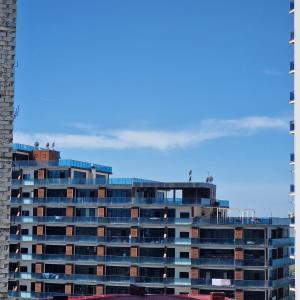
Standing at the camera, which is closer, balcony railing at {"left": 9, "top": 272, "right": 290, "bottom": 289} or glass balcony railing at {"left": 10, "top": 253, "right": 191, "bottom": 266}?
balcony railing at {"left": 9, "top": 272, "right": 290, "bottom": 289}

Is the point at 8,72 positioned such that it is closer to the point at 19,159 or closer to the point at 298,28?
the point at 298,28

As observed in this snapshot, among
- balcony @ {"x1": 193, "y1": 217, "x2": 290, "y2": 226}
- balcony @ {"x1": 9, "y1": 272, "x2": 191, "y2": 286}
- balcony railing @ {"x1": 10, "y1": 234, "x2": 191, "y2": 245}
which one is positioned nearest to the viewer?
balcony @ {"x1": 193, "y1": 217, "x2": 290, "y2": 226}

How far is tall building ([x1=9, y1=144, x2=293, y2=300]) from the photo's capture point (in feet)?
320

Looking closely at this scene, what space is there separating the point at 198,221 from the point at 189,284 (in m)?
8.86

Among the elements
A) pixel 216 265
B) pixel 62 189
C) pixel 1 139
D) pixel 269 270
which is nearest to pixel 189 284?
pixel 216 265

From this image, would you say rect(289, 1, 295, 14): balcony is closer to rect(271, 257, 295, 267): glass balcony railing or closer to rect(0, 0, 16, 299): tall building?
rect(0, 0, 16, 299): tall building

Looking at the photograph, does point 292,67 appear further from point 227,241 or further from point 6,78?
point 227,241

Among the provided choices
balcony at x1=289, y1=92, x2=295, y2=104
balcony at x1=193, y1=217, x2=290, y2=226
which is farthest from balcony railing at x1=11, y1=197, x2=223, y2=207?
balcony at x1=289, y1=92, x2=295, y2=104

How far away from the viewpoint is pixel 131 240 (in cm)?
10281

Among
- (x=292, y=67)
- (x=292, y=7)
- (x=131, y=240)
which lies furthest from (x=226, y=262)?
(x=292, y=7)

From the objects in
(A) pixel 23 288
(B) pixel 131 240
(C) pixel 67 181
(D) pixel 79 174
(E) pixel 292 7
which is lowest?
(A) pixel 23 288

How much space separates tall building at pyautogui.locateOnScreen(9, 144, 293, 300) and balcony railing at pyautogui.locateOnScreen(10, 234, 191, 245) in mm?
146

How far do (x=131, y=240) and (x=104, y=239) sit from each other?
13.9ft

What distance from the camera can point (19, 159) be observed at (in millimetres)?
115000
